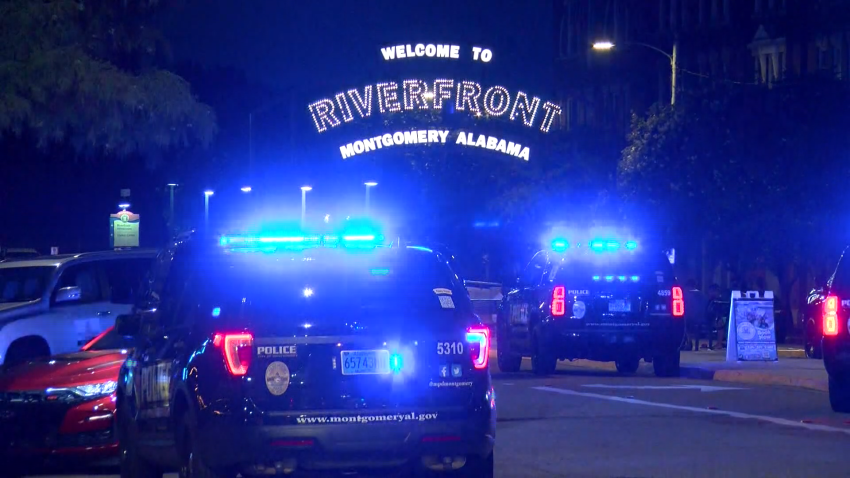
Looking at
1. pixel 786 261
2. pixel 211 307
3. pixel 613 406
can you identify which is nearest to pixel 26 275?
pixel 613 406

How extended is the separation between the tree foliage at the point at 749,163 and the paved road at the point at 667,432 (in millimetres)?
14322

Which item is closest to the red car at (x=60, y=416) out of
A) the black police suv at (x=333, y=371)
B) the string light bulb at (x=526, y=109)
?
the black police suv at (x=333, y=371)

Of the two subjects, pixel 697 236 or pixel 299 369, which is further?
pixel 697 236

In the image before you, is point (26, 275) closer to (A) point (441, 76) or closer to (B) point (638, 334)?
(B) point (638, 334)

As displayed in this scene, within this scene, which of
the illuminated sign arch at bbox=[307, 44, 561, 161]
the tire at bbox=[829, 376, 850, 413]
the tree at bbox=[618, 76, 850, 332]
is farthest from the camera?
the illuminated sign arch at bbox=[307, 44, 561, 161]

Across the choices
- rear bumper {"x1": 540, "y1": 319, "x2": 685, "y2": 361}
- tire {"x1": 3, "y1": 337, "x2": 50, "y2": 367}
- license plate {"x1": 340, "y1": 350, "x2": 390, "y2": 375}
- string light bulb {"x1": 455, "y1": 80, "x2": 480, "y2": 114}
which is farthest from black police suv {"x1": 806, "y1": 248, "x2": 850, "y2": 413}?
string light bulb {"x1": 455, "y1": 80, "x2": 480, "y2": 114}

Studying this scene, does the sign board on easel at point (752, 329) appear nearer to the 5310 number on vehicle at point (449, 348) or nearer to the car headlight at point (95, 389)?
the car headlight at point (95, 389)

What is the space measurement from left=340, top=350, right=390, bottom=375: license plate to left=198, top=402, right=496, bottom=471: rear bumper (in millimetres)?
253

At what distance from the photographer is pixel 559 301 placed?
19406 millimetres

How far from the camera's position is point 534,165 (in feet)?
159

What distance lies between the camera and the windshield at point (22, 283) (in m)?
A: 16.4

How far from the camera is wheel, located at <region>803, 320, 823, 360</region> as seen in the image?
2366 centimetres

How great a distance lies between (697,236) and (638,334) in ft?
50.0

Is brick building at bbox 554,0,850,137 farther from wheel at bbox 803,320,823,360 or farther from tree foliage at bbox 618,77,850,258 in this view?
wheel at bbox 803,320,823,360
